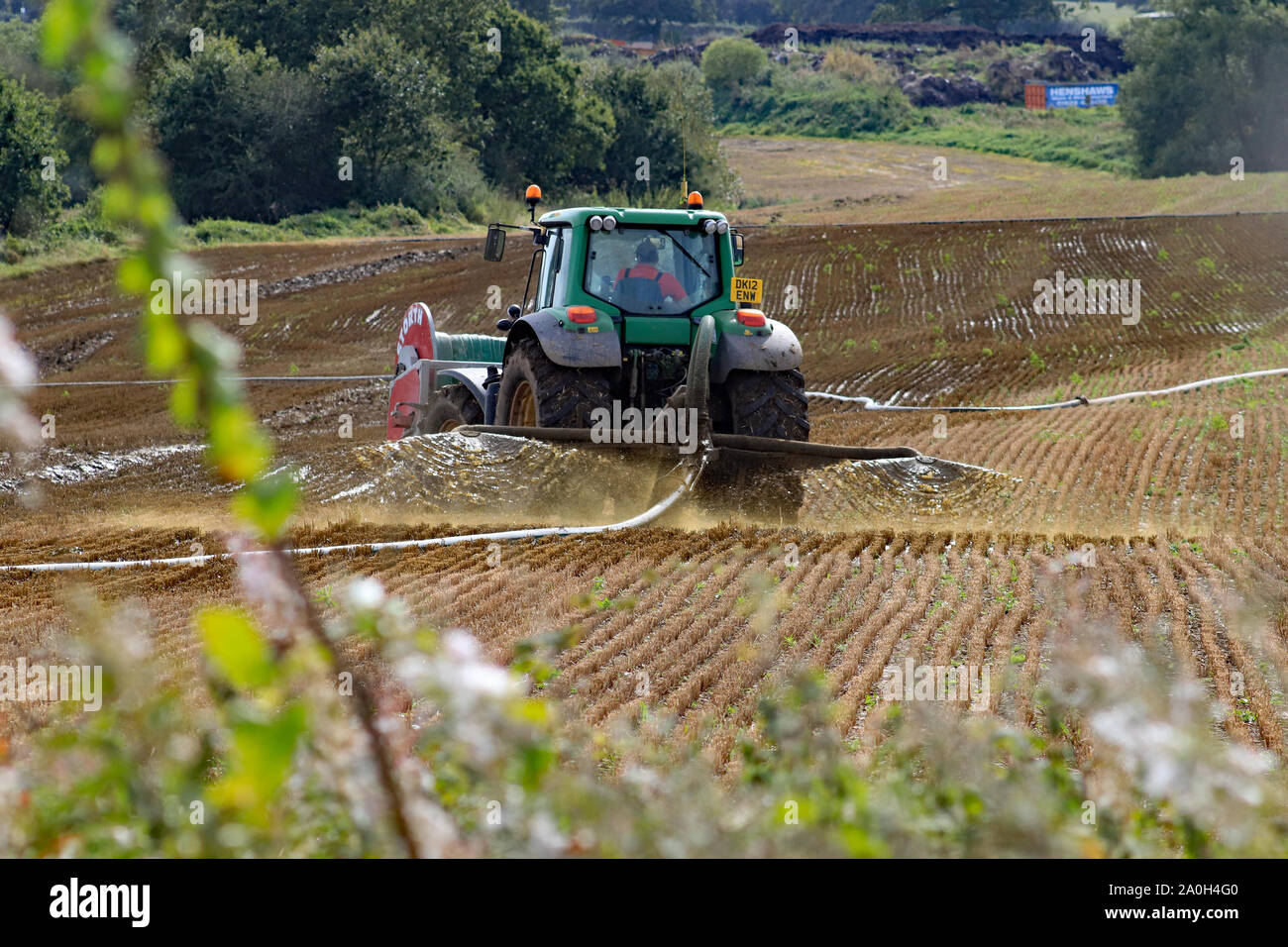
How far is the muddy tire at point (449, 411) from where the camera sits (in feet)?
34.8

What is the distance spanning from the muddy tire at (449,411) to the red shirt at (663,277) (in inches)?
70.0

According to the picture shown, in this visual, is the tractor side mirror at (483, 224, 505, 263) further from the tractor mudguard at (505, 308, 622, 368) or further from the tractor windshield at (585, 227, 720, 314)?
the tractor mudguard at (505, 308, 622, 368)

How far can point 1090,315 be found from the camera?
890 inches

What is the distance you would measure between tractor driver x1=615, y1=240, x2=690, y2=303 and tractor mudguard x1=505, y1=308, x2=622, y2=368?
0.63m

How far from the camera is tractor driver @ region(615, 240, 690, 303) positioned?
384 inches

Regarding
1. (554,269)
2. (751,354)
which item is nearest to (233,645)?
(751,354)

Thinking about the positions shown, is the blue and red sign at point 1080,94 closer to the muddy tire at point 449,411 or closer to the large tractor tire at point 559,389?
the muddy tire at point 449,411

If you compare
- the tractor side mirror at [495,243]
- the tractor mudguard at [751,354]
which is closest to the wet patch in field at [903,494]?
the tractor mudguard at [751,354]

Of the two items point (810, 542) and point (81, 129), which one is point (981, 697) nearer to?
point (810, 542)

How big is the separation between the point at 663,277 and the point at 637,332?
548 mm

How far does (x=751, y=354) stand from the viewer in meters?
9.10

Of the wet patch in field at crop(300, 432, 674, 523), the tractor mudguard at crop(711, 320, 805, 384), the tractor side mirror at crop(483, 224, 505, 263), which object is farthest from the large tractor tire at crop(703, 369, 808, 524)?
the tractor side mirror at crop(483, 224, 505, 263)

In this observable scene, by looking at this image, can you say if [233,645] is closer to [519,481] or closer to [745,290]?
[519,481]
